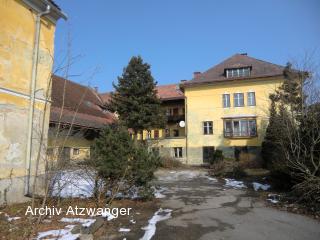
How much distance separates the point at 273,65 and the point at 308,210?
93.1 ft

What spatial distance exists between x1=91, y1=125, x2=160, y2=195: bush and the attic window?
27.7 meters

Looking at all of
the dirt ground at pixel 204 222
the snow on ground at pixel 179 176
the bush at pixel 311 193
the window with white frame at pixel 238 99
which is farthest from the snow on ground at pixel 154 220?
the window with white frame at pixel 238 99

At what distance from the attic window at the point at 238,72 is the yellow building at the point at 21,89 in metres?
27.6

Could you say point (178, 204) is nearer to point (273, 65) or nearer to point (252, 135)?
point (252, 135)

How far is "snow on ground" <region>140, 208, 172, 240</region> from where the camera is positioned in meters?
7.14

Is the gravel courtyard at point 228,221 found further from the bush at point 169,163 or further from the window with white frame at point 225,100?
the window with white frame at point 225,100

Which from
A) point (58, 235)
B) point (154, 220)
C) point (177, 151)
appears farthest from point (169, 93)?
point (58, 235)

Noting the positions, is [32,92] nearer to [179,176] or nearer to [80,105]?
[179,176]

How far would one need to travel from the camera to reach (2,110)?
9.41 m

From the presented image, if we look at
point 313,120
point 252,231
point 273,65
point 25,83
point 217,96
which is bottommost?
point 252,231

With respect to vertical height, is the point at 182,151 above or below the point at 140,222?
above

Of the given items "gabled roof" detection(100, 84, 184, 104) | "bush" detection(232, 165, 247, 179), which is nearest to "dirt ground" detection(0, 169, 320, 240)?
"bush" detection(232, 165, 247, 179)

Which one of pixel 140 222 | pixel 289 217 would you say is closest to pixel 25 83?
pixel 140 222

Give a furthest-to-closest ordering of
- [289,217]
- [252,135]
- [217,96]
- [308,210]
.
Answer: [217,96], [252,135], [308,210], [289,217]
